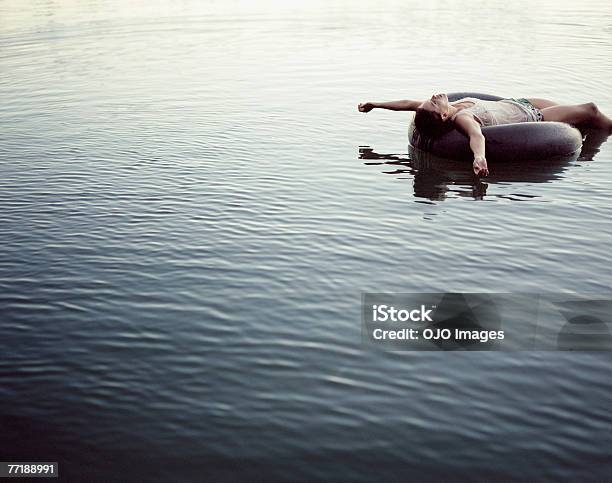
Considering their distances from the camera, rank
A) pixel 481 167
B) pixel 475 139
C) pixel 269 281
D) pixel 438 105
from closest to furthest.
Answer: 1. pixel 269 281
2. pixel 481 167
3. pixel 475 139
4. pixel 438 105

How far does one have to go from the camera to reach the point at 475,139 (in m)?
11.4

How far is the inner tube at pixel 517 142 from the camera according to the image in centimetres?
1163

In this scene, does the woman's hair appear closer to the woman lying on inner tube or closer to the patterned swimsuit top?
the woman lying on inner tube

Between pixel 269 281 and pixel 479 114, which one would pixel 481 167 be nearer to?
pixel 479 114

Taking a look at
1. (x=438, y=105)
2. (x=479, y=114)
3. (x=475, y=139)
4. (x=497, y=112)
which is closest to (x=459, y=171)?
(x=475, y=139)

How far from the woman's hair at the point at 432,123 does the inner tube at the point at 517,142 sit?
0.07 m

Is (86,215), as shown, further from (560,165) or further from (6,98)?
(6,98)

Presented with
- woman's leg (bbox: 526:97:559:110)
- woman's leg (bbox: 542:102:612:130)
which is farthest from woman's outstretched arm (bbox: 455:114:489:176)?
woman's leg (bbox: 526:97:559:110)

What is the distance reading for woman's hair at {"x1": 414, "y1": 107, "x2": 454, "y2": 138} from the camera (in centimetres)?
1199

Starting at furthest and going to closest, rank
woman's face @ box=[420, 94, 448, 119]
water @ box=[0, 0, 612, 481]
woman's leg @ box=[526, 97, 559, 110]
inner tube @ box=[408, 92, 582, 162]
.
A: 1. woman's leg @ box=[526, 97, 559, 110]
2. woman's face @ box=[420, 94, 448, 119]
3. inner tube @ box=[408, 92, 582, 162]
4. water @ box=[0, 0, 612, 481]

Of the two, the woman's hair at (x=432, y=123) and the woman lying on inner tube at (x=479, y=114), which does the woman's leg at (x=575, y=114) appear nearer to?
the woman lying on inner tube at (x=479, y=114)

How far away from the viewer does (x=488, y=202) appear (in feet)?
32.7

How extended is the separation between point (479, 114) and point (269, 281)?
228 inches

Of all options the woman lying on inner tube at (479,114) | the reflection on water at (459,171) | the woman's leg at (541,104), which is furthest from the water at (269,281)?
the woman's leg at (541,104)
